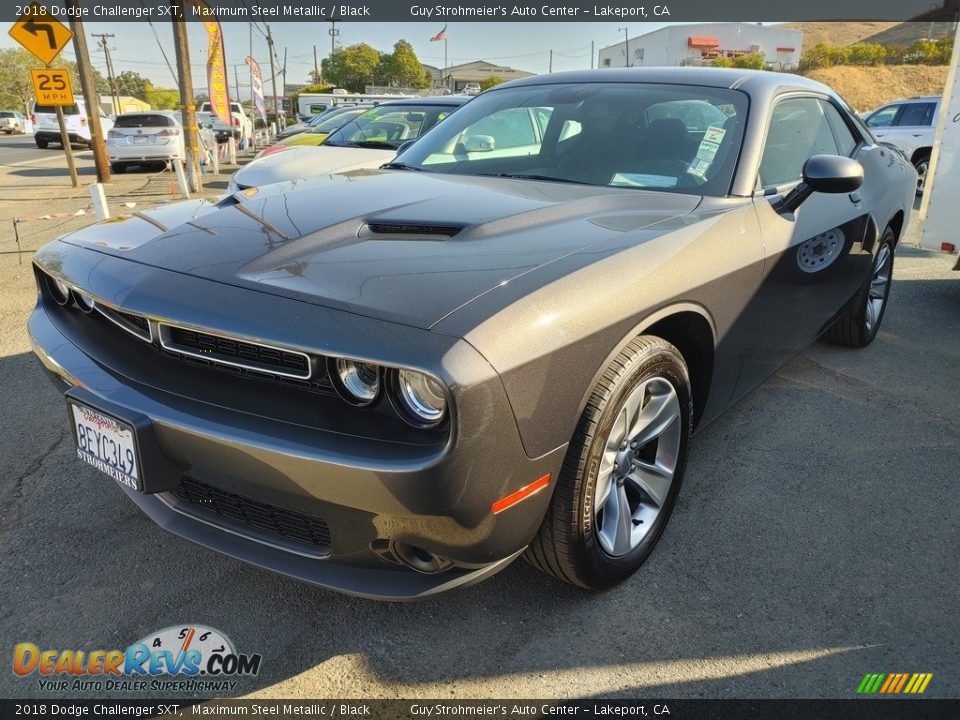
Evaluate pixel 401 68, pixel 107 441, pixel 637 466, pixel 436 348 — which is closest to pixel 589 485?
pixel 637 466

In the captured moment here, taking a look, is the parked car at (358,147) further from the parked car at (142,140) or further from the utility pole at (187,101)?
the parked car at (142,140)

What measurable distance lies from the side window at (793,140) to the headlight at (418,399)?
6.04 ft

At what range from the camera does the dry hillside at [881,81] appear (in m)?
48.8

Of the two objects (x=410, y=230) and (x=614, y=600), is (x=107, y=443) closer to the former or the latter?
(x=410, y=230)

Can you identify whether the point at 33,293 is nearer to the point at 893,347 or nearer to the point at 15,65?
the point at 893,347

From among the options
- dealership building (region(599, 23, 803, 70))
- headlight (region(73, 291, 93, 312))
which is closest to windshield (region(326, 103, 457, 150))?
headlight (region(73, 291, 93, 312))

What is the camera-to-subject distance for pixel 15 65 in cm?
8081

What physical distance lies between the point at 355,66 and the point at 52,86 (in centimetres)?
6525

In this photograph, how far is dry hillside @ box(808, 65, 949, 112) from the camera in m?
48.8

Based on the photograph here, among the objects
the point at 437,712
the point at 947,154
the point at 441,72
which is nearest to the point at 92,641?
the point at 437,712

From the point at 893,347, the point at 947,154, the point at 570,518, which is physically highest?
the point at 947,154

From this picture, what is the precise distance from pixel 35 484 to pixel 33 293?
3030 mm

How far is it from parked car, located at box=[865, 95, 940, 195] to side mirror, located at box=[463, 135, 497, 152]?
461 inches

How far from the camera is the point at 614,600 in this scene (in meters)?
2.21
